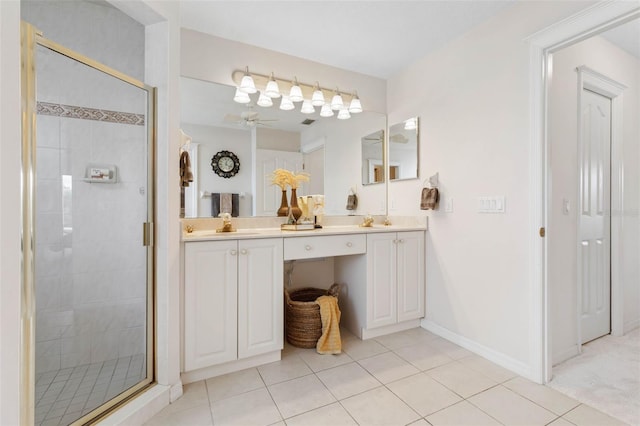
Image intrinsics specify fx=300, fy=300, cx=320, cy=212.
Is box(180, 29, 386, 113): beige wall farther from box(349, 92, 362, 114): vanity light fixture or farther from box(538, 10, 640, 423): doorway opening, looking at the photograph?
box(538, 10, 640, 423): doorway opening

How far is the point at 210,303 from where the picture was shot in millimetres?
1819

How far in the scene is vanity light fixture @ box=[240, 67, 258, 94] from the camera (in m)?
2.31

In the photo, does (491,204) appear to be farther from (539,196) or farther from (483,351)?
(483,351)

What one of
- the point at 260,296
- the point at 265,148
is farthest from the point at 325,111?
the point at 260,296

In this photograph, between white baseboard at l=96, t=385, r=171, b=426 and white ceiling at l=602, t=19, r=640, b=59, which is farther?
white ceiling at l=602, t=19, r=640, b=59

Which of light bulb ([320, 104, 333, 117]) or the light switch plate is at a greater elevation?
light bulb ([320, 104, 333, 117])

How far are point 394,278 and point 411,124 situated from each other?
54.8 inches

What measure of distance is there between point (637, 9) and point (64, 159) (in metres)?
3.12

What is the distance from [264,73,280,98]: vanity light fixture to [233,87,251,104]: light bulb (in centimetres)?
16

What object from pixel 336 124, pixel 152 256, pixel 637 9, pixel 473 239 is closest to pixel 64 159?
pixel 152 256

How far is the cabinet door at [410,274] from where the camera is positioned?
2.51 metres

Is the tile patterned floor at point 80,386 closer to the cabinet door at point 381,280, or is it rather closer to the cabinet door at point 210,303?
the cabinet door at point 210,303

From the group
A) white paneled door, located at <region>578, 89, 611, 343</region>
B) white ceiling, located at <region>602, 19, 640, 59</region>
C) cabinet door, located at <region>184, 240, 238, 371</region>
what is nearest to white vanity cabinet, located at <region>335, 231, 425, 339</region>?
cabinet door, located at <region>184, 240, 238, 371</region>

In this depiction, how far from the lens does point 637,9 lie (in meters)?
1.41
